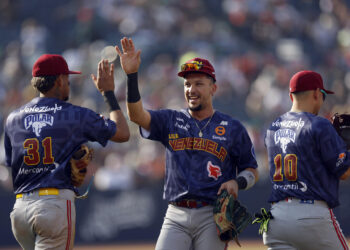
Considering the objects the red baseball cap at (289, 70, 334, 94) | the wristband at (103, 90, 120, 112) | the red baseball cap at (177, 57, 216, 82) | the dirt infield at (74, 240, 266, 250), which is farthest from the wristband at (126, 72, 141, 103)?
the dirt infield at (74, 240, 266, 250)

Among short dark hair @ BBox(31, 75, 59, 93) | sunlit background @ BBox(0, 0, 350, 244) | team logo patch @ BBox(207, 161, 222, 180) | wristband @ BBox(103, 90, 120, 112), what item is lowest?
team logo patch @ BBox(207, 161, 222, 180)

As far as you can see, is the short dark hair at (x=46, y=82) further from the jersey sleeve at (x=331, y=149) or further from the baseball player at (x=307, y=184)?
the jersey sleeve at (x=331, y=149)

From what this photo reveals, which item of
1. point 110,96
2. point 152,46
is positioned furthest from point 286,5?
point 110,96

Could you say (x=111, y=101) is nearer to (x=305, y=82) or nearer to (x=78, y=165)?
(x=78, y=165)

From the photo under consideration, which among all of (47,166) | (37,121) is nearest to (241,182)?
(47,166)

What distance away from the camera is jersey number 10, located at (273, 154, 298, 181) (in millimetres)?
4988

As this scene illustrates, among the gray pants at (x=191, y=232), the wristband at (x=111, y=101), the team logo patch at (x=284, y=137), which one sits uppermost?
the wristband at (x=111, y=101)

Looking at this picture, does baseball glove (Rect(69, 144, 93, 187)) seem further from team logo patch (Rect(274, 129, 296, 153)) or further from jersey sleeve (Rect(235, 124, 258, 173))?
team logo patch (Rect(274, 129, 296, 153))

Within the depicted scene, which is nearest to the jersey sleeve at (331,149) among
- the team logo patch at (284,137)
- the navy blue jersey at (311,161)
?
the navy blue jersey at (311,161)

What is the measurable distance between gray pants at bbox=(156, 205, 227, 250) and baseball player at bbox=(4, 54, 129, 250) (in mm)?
762

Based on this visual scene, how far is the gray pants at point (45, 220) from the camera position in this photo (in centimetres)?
465

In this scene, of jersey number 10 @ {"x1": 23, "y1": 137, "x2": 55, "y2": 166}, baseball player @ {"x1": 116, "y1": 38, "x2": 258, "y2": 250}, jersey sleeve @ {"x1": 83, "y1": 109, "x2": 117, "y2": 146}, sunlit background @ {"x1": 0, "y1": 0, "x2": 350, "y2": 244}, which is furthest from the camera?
sunlit background @ {"x1": 0, "y1": 0, "x2": 350, "y2": 244}

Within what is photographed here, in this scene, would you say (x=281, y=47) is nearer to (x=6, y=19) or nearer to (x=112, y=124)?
(x=6, y=19)

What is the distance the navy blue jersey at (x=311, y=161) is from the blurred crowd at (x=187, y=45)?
28.6 ft
